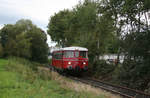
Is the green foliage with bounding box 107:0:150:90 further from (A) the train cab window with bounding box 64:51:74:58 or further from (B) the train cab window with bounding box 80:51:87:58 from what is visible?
(A) the train cab window with bounding box 64:51:74:58

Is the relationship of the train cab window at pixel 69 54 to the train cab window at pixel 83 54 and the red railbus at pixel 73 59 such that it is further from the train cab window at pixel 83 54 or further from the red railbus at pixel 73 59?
the train cab window at pixel 83 54

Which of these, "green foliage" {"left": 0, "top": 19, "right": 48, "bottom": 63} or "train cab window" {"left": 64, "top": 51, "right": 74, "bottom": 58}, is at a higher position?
"green foliage" {"left": 0, "top": 19, "right": 48, "bottom": 63}

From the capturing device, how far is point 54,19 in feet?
117

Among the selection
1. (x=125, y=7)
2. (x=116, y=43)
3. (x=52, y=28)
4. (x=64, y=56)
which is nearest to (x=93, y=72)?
(x=64, y=56)

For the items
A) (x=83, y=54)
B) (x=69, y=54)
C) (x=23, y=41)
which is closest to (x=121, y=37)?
(x=83, y=54)

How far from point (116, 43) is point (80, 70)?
17.4 ft

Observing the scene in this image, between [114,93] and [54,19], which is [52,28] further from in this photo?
[114,93]

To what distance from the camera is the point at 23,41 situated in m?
32.2

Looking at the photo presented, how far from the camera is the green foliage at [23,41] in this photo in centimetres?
3241

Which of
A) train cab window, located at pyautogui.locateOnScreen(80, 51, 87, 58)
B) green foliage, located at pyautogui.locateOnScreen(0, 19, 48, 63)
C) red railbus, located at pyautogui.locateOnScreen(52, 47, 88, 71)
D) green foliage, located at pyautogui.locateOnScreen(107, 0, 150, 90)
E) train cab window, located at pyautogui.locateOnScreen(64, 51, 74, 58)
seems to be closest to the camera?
green foliage, located at pyautogui.locateOnScreen(107, 0, 150, 90)

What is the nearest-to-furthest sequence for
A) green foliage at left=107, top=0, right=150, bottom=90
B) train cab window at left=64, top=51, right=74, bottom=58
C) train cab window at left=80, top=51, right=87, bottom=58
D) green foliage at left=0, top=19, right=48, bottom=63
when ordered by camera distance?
green foliage at left=107, top=0, right=150, bottom=90
train cab window at left=64, top=51, right=74, bottom=58
train cab window at left=80, top=51, right=87, bottom=58
green foliage at left=0, top=19, right=48, bottom=63

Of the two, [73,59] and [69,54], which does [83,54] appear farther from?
[69,54]

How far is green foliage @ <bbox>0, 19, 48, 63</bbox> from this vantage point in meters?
32.4

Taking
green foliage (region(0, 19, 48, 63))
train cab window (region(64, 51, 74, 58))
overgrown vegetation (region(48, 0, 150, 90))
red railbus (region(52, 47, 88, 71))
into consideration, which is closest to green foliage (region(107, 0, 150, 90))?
overgrown vegetation (region(48, 0, 150, 90))
